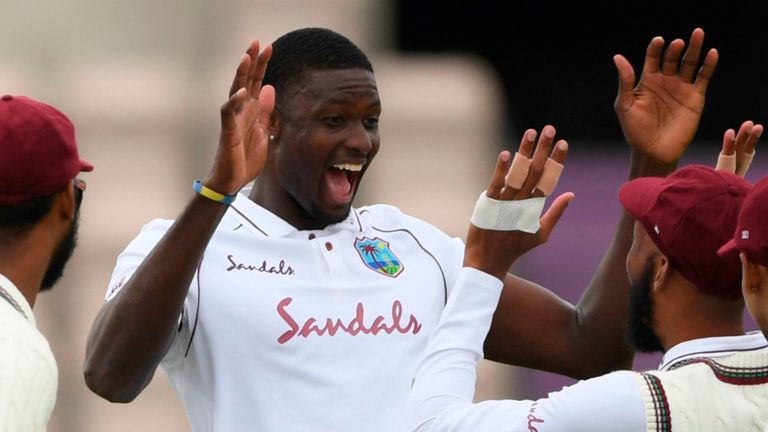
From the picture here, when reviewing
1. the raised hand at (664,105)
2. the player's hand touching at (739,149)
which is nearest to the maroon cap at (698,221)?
the player's hand touching at (739,149)

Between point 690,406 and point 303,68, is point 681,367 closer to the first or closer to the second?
point 690,406

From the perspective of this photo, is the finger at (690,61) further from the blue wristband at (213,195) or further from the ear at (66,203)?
the ear at (66,203)

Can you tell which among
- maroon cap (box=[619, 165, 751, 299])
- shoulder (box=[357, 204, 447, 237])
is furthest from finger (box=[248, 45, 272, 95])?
maroon cap (box=[619, 165, 751, 299])

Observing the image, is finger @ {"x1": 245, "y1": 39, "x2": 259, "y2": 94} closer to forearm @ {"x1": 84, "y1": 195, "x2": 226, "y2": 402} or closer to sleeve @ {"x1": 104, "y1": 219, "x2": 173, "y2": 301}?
forearm @ {"x1": 84, "y1": 195, "x2": 226, "y2": 402}

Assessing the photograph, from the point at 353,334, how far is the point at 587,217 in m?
3.69

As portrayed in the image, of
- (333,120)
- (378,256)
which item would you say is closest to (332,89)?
(333,120)

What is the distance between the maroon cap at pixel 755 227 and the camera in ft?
10.2

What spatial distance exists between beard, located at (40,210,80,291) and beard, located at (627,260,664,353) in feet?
3.83

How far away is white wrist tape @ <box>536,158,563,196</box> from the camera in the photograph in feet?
11.4

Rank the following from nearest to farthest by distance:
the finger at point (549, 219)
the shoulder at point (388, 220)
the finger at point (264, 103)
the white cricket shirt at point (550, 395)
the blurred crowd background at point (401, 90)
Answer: the white cricket shirt at point (550, 395)
the finger at point (549, 219)
the finger at point (264, 103)
the shoulder at point (388, 220)
the blurred crowd background at point (401, 90)

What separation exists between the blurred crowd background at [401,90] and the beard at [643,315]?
3.86m

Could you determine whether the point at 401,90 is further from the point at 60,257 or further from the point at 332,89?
the point at 60,257

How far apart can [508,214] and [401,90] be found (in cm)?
436

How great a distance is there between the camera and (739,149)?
4.09 m
